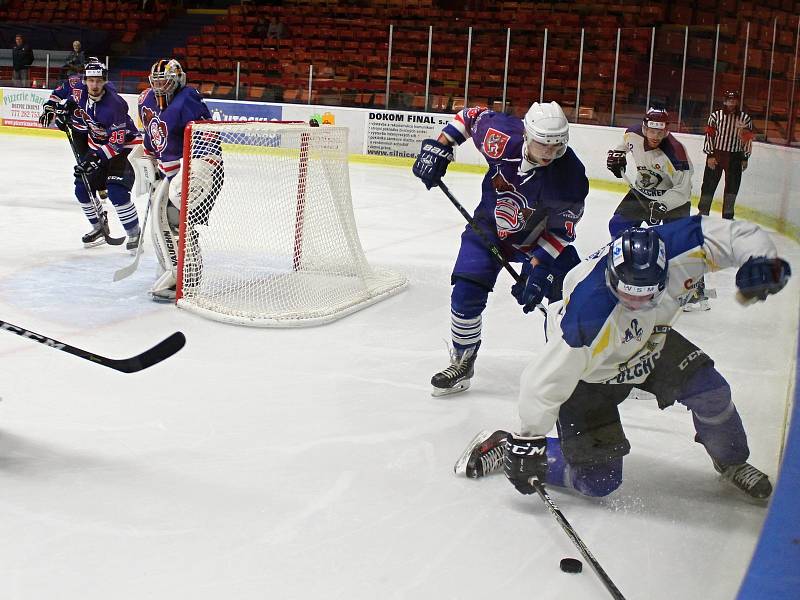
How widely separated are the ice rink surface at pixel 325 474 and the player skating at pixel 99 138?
1346 millimetres

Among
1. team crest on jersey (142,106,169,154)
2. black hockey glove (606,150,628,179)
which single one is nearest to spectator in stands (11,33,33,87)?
team crest on jersey (142,106,169,154)

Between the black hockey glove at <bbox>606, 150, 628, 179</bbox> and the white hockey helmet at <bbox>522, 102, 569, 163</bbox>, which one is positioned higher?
the white hockey helmet at <bbox>522, 102, 569, 163</bbox>

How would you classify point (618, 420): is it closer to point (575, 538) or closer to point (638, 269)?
point (575, 538)

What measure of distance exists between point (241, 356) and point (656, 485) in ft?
5.57

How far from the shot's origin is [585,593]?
1.96 meters

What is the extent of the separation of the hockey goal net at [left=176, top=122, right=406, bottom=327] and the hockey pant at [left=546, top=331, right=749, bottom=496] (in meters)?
1.96

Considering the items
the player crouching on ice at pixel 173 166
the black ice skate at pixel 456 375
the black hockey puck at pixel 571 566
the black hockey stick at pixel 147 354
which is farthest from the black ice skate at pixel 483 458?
the player crouching on ice at pixel 173 166

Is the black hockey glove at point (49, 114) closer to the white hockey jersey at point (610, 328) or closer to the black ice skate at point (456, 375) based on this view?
the black ice skate at point (456, 375)

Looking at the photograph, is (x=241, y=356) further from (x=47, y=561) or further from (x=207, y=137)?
(x=47, y=561)

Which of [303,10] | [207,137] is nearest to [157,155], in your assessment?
[207,137]

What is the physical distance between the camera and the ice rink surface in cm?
196

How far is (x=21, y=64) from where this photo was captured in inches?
486

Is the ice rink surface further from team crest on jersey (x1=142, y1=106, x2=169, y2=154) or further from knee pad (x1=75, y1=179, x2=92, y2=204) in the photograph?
knee pad (x1=75, y1=179, x2=92, y2=204)

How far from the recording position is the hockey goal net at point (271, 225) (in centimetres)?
425
